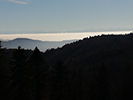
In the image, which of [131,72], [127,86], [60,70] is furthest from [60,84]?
[131,72]

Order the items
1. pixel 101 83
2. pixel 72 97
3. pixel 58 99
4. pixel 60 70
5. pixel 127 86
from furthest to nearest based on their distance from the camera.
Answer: pixel 127 86 → pixel 72 97 → pixel 101 83 → pixel 58 99 → pixel 60 70

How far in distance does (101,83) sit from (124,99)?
15946 millimetres

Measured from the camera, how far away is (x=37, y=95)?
120 feet

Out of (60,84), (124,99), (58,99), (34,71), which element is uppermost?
(34,71)

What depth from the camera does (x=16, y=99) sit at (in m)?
32.0

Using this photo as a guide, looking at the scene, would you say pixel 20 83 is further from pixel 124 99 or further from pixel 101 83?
pixel 124 99

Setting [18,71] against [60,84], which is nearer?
[18,71]

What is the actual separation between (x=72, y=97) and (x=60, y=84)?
59.4ft

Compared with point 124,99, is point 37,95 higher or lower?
higher

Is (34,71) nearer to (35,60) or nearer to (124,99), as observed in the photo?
(35,60)

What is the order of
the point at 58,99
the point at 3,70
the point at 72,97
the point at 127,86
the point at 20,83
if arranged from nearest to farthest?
1. the point at 3,70
2. the point at 20,83
3. the point at 58,99
4. the point at 72,97
5. the point at 127,86

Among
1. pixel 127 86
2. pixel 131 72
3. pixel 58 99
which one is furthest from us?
pixel 131 72

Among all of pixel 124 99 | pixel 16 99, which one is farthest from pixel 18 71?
pixel 124 99

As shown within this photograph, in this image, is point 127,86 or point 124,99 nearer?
point 124,99
